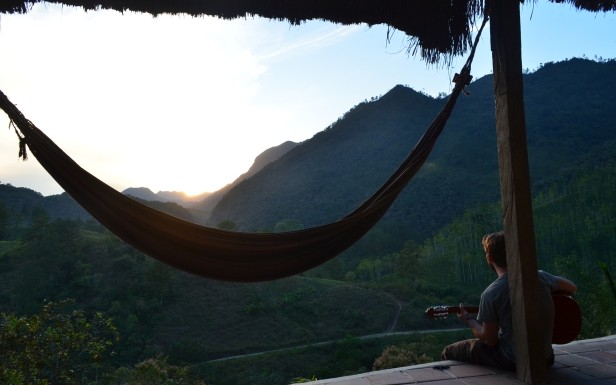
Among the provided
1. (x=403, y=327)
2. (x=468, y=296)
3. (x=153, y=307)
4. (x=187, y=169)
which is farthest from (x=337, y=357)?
(x=187, y=169)

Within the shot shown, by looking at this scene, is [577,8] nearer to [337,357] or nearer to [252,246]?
[252,246]

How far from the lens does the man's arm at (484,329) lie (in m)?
1.74

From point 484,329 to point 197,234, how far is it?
3.30ft

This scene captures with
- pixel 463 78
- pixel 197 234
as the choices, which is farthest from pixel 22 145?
pixel 463 78

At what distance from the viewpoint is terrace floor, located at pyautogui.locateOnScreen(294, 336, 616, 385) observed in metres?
1.67

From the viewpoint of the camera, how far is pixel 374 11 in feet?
6.29

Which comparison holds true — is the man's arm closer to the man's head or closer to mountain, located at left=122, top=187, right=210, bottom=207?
the man's head

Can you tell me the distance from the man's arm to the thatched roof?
988 millimetres

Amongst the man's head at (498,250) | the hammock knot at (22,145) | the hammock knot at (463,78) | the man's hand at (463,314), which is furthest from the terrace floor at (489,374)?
the hammock knot at (22,145)

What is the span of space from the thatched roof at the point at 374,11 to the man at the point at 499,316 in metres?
0.78

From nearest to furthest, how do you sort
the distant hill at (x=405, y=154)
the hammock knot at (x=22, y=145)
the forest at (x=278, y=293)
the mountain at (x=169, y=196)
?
1. the hammock knot at (x=22, y=145)
2. the forest at (x=278, y=293)
3. the distant hill at (x=405, y=154)
4. the mountain at (x=169, y=196)

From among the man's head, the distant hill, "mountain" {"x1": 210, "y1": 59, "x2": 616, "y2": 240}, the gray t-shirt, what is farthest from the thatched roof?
the distant hill

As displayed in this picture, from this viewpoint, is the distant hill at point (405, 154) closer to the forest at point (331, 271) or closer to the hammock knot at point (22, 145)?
the forest at point (331, 271)

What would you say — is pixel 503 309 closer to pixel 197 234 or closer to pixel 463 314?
pixel 463 314
